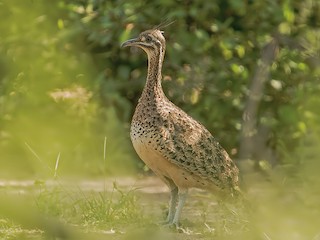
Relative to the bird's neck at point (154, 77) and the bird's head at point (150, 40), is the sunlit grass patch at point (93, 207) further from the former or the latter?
the bird's head at point (150, 40)

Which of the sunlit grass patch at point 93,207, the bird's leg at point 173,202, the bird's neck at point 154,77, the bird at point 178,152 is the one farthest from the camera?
the bird's neck at point 154,77

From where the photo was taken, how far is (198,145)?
591 cm

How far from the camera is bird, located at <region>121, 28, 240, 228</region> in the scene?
19.0 ft

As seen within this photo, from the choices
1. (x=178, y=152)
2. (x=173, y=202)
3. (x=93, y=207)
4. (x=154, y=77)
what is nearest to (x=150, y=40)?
(x=154, y=77)

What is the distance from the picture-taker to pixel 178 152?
5.84m

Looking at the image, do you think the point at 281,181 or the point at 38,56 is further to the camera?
the point at 281,181

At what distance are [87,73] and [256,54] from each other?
Answer: 7683 millimetres

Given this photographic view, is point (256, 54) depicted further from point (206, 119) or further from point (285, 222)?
point (285, 222)

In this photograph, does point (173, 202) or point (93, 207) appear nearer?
point (93, 207)

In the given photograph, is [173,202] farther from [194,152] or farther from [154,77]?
[154,77]

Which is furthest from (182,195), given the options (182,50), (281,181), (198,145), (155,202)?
(281,181)

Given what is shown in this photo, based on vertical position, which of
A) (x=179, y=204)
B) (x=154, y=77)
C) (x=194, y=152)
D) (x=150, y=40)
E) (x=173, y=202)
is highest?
(x=150, y=40)

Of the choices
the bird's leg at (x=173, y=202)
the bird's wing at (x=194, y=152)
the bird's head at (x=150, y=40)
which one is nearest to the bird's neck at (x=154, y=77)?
the bird's head at (x=150, y=40)

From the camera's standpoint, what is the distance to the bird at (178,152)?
580cm
